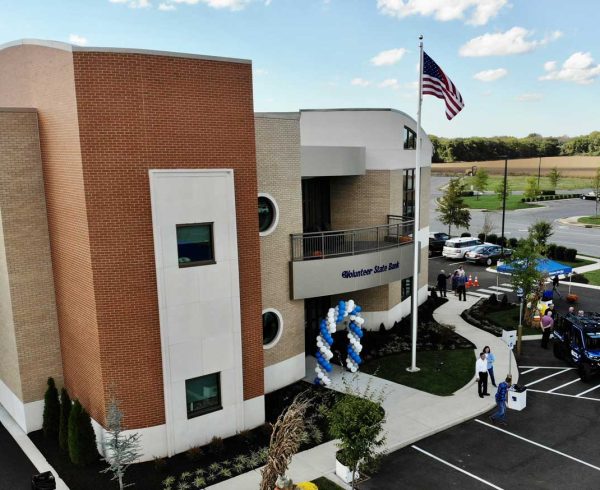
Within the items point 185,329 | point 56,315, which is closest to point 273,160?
point 185,329

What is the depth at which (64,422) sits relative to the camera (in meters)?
14.9

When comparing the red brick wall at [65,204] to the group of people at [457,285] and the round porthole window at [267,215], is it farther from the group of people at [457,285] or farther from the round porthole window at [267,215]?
the group of people at [457,285]

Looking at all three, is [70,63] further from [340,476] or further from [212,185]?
[340,476]

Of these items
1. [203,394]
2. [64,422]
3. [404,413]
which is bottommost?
[404,413]

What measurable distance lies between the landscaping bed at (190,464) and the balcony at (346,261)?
17.3 ft

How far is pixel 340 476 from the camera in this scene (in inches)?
531

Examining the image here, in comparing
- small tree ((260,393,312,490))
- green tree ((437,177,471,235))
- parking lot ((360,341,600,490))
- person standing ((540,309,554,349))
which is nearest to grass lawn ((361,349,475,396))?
parking lot ((360,341,600,490))

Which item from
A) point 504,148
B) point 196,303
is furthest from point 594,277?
point 504,148

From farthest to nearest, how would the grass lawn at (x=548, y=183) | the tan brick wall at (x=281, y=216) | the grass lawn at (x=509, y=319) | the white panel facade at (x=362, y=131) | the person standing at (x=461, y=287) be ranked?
the grass lawn at (x=548, y=183)
the person standing at (x=461, y=287)
the grass lawn at (x=509, y=319)
the white panel facade at (x=362, y=131)
the tan brick wall at (x=281, y=216)

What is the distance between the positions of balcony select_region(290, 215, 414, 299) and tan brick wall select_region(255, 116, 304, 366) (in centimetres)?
45

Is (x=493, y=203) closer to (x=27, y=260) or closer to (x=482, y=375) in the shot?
(x=482, y=375)

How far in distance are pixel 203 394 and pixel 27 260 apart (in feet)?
21.6

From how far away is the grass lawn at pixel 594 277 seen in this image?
113 ft

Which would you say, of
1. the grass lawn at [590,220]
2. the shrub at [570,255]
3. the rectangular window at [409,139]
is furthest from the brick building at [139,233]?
the grass lawn at [590,220]
